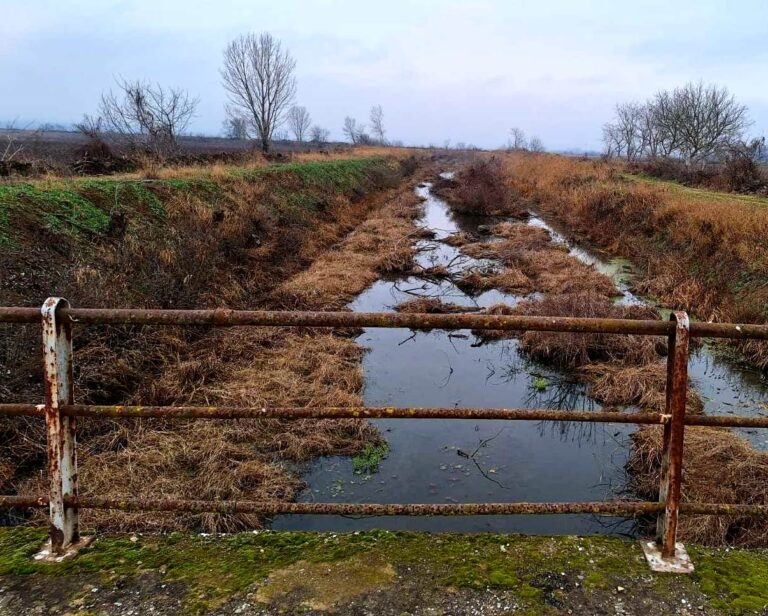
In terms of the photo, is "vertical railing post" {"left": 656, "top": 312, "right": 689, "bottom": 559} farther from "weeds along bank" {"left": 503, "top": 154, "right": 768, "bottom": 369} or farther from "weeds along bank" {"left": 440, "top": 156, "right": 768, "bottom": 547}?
"weeds along bank" {"left": 503, "top": 154, "right": 768, "bottom": 369}

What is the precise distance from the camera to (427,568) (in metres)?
2.50

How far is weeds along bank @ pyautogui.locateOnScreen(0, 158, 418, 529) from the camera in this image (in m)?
6.00

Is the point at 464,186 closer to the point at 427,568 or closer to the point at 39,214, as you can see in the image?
the point at 39,214

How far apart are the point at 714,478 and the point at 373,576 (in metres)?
5.08

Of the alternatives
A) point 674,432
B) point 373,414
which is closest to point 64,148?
point 373,414

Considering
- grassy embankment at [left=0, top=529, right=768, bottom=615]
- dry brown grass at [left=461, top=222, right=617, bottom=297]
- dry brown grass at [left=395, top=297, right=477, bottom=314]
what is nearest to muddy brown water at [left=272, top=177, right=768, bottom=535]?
dry brown grass at [left=395, top=297, right=477, bottom=314]

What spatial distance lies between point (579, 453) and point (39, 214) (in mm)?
9699

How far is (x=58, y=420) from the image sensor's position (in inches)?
95.1

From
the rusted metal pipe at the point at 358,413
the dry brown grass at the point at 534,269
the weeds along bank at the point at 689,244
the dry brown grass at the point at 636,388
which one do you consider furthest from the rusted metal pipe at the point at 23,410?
the dry brown grass at the point at 534,269

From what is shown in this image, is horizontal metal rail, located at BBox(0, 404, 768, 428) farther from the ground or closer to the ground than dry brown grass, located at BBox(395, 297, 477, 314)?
farther from the ground

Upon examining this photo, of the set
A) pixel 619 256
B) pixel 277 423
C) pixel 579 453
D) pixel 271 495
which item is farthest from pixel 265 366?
pixel 619 256

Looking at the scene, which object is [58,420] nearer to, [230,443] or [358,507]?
[358,507]

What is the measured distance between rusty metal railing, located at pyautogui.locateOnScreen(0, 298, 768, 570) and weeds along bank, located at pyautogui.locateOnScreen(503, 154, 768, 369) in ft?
29.9

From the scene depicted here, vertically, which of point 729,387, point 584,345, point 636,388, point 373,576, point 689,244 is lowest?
point 729,387
